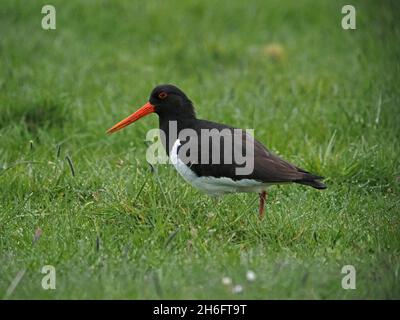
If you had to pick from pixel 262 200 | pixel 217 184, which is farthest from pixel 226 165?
pixel 262 200

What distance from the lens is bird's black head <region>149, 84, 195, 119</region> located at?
5.35 metres

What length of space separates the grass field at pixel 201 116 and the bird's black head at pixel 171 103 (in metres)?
0.39

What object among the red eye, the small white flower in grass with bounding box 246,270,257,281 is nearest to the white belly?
the red eye

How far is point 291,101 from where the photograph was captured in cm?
708

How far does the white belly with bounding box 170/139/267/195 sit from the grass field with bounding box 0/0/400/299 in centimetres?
11

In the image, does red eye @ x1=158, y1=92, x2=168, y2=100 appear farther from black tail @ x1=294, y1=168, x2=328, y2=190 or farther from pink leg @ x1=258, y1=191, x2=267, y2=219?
black tail @ x1=294, y1=168, x2=328, y2=190

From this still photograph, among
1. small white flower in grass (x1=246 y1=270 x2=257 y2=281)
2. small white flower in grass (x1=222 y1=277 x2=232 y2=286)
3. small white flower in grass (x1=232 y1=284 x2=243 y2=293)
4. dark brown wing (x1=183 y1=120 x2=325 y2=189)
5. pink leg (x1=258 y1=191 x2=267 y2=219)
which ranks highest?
dark brown wing (x1=183 y1=120 x2=325 y2=189)

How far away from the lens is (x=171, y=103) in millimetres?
5379

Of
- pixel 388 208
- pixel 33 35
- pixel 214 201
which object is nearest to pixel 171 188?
pixel 214 201

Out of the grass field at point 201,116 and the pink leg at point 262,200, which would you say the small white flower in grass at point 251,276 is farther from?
the pink leg at point 262,200

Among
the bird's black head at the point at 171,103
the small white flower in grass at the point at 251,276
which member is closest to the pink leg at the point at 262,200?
the bird's black head at the point at 171,103

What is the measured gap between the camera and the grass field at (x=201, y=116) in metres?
4.16

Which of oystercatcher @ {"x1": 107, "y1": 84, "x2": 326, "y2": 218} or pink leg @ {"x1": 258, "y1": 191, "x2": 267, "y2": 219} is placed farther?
pink leg @ {"x1": 258, "y1": 191, "x2": 267, "y2": 219}

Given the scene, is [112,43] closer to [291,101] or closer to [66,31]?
[66,31]
